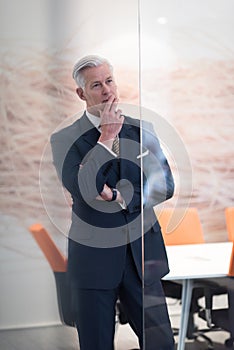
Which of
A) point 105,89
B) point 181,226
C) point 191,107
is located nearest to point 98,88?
point 105,89

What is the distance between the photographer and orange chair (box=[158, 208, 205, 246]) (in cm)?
308

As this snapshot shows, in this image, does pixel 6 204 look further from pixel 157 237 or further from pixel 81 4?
pixel 81 4

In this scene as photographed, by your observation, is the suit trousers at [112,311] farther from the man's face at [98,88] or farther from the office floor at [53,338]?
the man's face at [98,88]

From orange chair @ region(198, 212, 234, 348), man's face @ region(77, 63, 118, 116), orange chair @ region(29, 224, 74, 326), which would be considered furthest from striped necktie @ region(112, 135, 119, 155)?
orange chair @ region(198, 212, 234, 348)

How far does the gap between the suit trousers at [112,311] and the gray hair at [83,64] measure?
61 centimetres

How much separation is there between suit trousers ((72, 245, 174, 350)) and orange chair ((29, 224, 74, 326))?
0.03 meters

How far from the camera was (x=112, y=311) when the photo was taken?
310 centimetres

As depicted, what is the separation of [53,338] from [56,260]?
0.93 feet

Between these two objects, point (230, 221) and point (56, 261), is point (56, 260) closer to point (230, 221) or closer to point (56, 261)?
point (56, 261)

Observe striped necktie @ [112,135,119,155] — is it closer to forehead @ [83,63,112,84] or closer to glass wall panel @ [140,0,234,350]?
glass wall panel @ [140,0,234,350]

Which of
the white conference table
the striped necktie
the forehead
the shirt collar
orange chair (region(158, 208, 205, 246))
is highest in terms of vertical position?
the forehead

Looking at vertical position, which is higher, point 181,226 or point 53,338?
point 181,226

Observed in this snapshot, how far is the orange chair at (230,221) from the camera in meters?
3.09

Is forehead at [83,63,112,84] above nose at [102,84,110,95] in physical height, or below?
above
